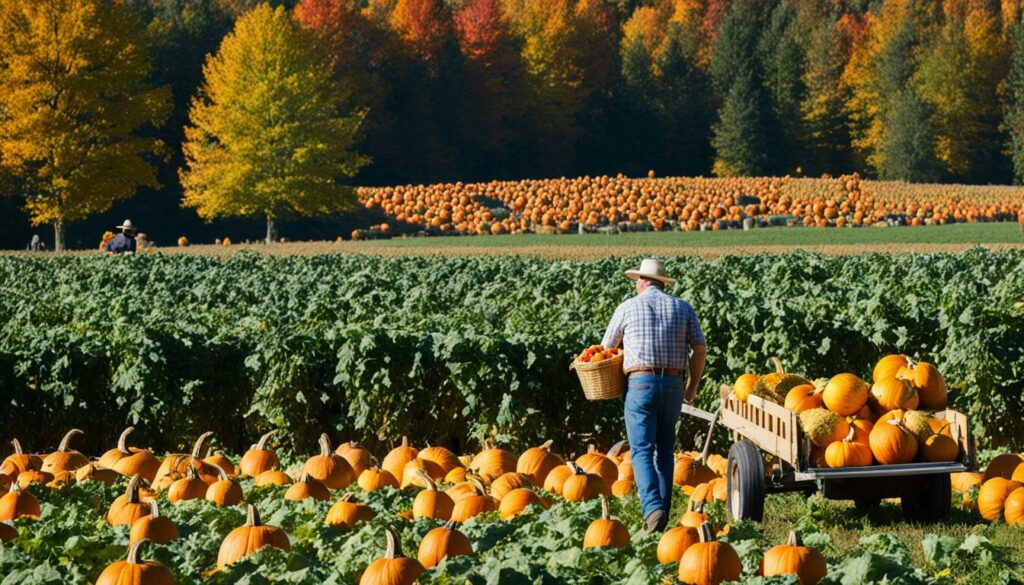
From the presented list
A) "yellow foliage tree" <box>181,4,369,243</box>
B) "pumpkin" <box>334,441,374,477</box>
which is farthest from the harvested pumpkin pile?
"yellow foliage tree" <box>181,4,369,243</box>

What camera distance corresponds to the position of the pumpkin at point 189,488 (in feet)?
26.0

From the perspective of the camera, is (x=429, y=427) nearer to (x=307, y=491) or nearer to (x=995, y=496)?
(x=307, y=491)

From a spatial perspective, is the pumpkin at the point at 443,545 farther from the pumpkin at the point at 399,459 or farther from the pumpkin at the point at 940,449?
the pumpkin at the point at 940,449

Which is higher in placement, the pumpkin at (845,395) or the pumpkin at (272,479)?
the pumpkin at (845,395)

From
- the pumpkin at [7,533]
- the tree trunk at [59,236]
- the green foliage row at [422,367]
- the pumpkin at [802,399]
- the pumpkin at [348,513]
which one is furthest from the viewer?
the tree trunk at [59,236]

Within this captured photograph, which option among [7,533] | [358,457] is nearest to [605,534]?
[7,533]

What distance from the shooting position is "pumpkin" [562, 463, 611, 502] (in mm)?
8172

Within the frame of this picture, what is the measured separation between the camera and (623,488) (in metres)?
8.88

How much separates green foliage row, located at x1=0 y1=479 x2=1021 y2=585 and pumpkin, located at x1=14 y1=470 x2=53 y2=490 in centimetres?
17

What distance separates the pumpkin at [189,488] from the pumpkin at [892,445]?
3.78 metres

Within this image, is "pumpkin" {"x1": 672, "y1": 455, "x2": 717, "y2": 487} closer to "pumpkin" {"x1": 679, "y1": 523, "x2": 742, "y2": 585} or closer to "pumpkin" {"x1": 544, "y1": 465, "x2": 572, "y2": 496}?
"pumpkin" {"x1": 544, "y1": 465, "x2": 572, "y2": 496}

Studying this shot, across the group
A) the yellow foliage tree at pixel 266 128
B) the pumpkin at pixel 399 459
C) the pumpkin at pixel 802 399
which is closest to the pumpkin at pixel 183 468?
the pumpkin at pixel 399 459

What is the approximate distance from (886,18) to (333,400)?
95.0 meters

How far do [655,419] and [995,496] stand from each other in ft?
6.87
